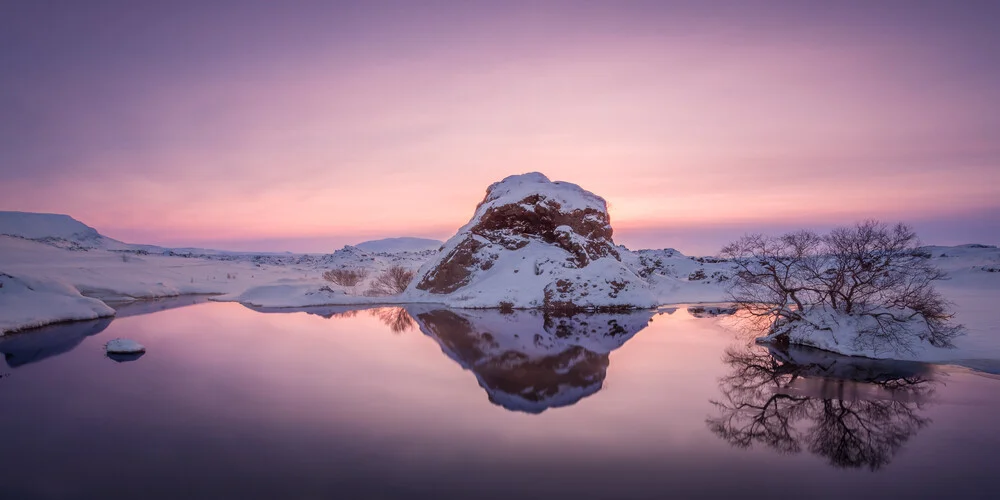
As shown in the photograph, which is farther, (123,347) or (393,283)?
(393,283)

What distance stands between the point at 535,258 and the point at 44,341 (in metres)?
28.3

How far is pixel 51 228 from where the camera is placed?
161 metres

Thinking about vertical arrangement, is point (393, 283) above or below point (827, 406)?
above

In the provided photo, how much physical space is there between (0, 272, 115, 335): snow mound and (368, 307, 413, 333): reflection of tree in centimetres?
1653

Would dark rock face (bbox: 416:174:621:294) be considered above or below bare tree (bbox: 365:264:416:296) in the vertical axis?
above

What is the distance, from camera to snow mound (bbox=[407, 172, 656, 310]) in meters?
33.4

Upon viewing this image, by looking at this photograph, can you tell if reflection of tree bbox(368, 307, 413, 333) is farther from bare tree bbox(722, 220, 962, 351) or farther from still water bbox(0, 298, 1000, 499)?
bare tree bbox(722, 220, 962, 351)

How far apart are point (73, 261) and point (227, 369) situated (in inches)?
2538

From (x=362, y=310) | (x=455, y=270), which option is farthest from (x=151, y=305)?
(x=455, y=270)

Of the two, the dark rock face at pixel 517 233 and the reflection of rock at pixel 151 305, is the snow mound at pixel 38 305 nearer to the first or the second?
the reflection of rock at pixel 151 305

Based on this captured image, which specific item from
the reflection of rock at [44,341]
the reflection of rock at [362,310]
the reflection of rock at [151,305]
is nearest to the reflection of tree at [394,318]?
the reflection of rock at [362,310]

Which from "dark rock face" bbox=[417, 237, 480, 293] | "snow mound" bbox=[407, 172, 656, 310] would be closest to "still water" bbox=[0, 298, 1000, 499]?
"snow mound" bbox=[407, 172, 656, 310]

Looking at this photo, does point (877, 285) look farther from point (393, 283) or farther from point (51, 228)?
point (51, 228)

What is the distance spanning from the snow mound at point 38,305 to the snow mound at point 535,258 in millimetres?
20507
